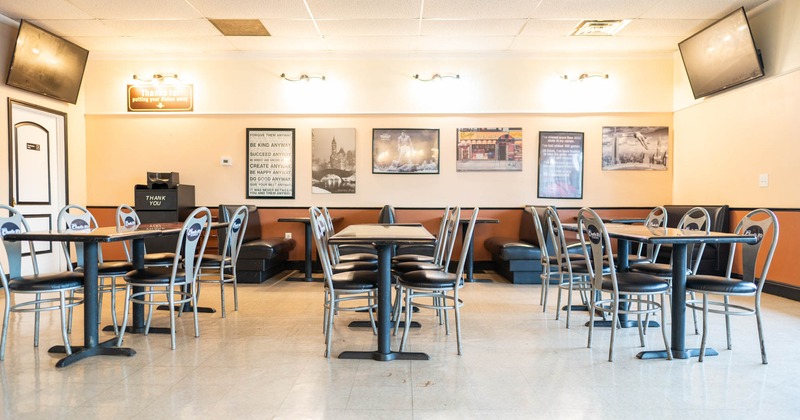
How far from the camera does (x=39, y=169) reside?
6.14 metres

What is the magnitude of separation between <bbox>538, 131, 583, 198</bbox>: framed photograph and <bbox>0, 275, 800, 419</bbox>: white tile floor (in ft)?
11.1

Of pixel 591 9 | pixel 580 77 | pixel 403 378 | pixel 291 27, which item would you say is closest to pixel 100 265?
pixel 403 378

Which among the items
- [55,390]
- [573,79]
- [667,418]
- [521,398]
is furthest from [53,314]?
[573,79]

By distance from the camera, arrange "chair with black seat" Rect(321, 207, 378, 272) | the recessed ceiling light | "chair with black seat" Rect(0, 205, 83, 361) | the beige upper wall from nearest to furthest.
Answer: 1. "chair with black seat" Rect(0, 205, 83, 361)
2. "chair with black seat" Rect(321, 207, 378, 272)
3. the beige upper wall
4. the recessed ceiling light

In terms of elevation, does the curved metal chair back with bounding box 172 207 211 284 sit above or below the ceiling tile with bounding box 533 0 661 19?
below

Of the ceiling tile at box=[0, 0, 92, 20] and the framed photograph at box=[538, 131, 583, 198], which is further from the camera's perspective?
the framed photograph at box=[538, 131, 583, 198]

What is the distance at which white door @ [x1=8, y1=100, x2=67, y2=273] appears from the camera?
226 inches

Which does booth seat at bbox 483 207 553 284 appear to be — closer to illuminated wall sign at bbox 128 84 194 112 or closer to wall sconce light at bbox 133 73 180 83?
illuminated wall sign at bbox 128 84 194 112

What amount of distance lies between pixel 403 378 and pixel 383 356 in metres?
0.31

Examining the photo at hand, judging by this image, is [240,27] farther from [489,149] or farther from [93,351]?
[93,351]

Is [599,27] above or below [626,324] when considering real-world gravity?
above

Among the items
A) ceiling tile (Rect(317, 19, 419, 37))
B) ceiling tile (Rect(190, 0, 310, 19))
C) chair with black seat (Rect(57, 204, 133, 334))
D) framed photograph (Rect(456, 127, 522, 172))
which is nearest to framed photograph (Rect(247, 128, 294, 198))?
ceiling tile (Rect(317, 19, 419, 37))

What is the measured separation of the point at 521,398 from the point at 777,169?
470cm

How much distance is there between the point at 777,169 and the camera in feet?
16.6
